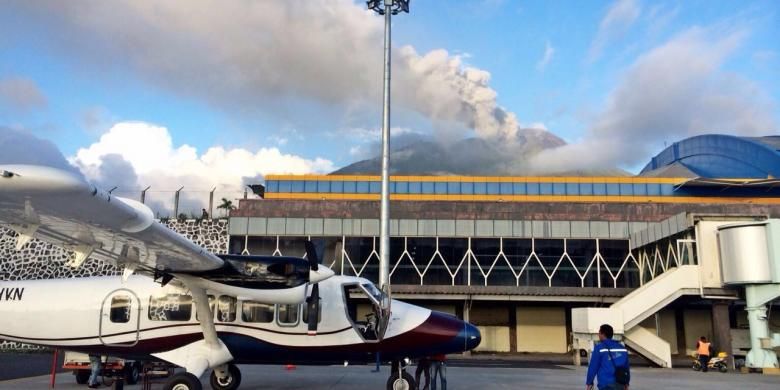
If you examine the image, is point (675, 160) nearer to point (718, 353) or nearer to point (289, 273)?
point (718, 353)

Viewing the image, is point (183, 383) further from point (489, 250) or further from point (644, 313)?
point (489, 250)

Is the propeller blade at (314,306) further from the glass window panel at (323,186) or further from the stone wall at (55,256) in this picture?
the glass window panel at (323,186)

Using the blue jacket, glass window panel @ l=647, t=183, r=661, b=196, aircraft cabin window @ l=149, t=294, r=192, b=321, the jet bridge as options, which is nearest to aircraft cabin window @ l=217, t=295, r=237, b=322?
aircraft cabin window @ l=149, t=294, r=192, b=321

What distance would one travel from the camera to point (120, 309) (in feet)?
43.9

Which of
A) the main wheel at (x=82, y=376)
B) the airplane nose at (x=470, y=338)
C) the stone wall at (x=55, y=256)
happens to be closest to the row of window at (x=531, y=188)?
the stone wall at (x=55, y=256)

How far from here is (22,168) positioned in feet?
20.4

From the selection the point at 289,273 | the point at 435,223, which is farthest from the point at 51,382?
the point at 435,223

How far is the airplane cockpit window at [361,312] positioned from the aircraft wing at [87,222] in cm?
330

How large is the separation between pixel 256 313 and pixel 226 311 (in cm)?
69

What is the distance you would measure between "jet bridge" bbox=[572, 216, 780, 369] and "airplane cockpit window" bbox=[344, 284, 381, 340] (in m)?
14.1

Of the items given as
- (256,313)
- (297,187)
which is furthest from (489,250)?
(256,313)

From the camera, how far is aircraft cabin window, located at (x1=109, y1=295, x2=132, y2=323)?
13320 millimetres

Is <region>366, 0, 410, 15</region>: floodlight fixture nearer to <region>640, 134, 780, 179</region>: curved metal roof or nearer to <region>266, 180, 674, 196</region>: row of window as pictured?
<region>266, 180, 674, 196</region>: row of window

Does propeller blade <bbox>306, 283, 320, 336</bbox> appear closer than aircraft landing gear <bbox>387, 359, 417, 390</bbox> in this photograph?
Yes
